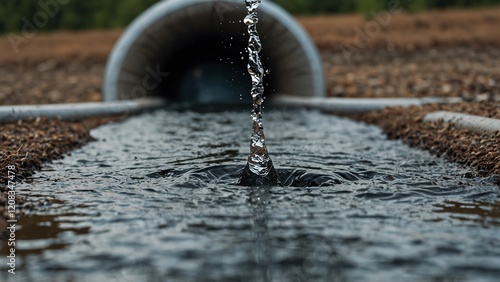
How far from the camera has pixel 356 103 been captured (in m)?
10.7

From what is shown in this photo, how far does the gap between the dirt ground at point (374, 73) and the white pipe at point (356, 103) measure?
0.51m

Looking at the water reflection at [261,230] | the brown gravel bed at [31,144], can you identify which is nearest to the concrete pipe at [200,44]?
the brown gravel bed at [31,144]

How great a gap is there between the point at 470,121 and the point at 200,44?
7.18 m

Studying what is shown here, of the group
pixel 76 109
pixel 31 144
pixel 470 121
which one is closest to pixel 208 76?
pixel 76 109

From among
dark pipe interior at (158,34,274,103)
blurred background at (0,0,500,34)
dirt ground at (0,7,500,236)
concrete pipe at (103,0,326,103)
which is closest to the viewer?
dirt ground at (0,7,500,236)

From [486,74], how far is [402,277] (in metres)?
10.7

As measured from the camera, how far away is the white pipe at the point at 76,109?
27.4 feet

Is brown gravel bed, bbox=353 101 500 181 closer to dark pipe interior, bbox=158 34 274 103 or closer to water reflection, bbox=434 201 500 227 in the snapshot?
water reflection, bbox=434 201 500 227

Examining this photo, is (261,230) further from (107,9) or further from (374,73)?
(107,9)

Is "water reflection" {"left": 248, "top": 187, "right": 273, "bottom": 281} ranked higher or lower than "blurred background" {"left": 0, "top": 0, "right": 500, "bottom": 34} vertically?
lower

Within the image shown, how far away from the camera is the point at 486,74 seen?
43.0ft

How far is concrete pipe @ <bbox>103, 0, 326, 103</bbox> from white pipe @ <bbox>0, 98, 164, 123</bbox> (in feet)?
1.21

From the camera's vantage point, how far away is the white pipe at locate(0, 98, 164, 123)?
8.35 m

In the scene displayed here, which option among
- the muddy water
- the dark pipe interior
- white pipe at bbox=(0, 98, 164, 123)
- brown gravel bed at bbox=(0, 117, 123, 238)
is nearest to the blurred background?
the dark pipe interior
